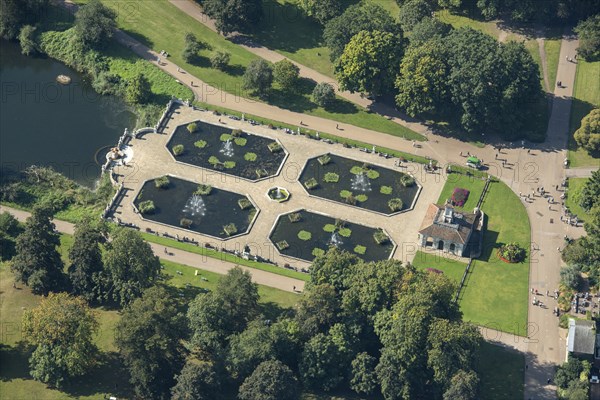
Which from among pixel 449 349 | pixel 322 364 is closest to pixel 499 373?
pixel 449 349

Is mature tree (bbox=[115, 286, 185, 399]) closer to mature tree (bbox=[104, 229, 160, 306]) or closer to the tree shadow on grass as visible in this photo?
the tree shadow on grass

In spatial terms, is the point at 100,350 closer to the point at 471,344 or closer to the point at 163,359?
the point at 163,359

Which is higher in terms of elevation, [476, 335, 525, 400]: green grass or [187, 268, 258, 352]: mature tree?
[187, 268, 258, 352]: mature tree

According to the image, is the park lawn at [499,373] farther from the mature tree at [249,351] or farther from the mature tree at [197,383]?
the mature tree at [197,383]

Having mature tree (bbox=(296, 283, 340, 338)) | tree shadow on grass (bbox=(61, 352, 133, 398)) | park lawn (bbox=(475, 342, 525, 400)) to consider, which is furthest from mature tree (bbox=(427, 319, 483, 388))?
tree shadow on grass (bbox=(61, 352, 133, 398))

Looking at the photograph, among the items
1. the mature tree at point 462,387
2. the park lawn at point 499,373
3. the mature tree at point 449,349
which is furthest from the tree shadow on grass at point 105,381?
the park lawn at point 499,373

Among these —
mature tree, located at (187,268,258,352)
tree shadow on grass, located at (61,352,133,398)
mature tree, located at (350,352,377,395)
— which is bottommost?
tree shadow on grass, located at (61,352,133,398)

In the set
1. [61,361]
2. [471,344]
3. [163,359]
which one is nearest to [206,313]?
Answer: [163,359]

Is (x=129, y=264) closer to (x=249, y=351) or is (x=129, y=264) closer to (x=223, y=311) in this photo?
(x=223, y=311)
